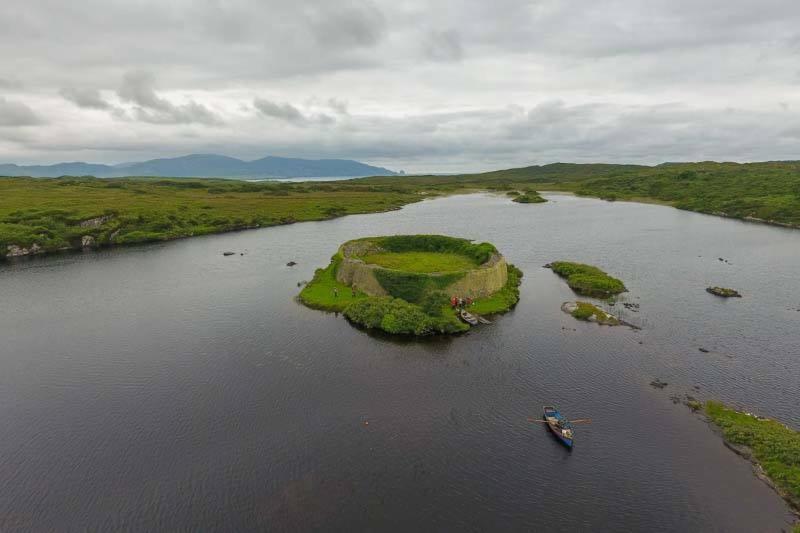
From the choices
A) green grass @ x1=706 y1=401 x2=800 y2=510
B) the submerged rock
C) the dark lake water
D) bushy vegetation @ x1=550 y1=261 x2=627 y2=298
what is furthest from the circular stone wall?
green grass @ x1=706 y1=401 x2=800 y2=510

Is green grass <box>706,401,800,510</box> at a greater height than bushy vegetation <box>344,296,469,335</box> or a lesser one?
lesser

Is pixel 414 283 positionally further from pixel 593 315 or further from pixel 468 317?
pixel 593 315

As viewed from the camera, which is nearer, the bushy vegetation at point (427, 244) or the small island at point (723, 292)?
the small island at point (723, 292)

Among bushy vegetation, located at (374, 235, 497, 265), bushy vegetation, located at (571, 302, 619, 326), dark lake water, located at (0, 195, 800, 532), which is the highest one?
bushy vegetation, located at (374, 235, 497, 265)

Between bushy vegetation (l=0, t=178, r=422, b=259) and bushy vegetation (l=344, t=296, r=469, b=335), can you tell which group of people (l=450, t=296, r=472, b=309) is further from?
bushy vegetation (l=0, t=178, r=422, b=259)

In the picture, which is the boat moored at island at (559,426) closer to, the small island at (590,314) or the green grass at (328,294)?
the small island at (590,314)

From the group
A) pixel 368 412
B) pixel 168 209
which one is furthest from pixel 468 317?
pixel 168 209

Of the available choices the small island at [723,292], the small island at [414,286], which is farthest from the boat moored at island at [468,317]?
the small island at [723,292]

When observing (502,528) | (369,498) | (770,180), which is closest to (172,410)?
(369,498)
